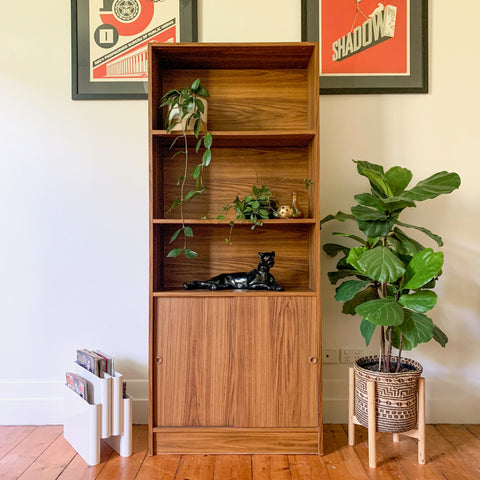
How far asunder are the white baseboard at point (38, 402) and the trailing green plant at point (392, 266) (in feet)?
4.05

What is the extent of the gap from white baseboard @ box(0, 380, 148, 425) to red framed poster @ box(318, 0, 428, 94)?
198 cm

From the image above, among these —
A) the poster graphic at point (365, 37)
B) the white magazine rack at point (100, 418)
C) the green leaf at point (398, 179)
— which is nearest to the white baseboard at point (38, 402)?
the white magazine rack at point (100, 418)

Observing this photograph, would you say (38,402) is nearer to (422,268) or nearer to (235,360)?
(235,360)

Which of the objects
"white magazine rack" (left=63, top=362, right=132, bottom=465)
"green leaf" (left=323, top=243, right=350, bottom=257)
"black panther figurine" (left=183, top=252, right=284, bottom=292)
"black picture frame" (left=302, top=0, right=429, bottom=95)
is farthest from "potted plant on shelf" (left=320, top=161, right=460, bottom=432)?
"white magazine rack" (left=63, top=362, right=132, bottom=465)

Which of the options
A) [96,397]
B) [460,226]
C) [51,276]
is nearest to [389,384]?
[460,226]

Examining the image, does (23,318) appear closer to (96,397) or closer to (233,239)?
(96,397)

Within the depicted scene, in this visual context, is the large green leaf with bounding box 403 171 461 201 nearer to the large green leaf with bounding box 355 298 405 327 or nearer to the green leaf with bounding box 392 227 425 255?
the green leaf with bounding box 392 227 425 255

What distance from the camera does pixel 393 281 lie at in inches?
68.7

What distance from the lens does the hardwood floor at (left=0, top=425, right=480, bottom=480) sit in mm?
1793

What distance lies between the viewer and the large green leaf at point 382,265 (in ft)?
5.64

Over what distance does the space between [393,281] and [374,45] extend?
136cm

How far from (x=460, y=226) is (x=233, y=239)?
1251 millimetres

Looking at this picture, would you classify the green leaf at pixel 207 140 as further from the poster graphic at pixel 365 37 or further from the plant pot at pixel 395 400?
the plant pot at pixel 395 400

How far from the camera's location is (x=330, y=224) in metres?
2.33
